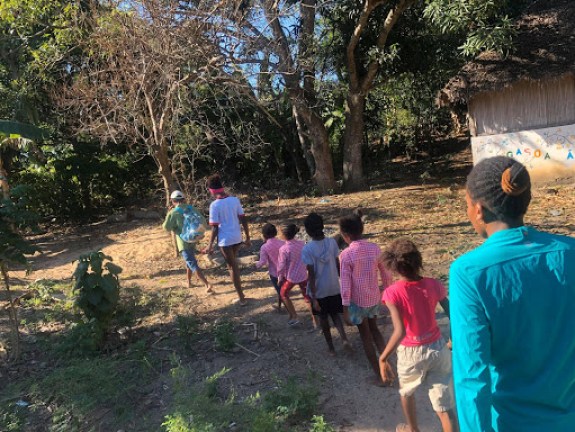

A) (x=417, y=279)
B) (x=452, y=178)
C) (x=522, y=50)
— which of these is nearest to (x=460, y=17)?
(x=522, y=50)

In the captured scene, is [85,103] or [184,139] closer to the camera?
[85,103]

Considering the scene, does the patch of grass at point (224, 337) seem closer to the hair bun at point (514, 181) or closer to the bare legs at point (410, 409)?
the bare legs at point (410, 409)

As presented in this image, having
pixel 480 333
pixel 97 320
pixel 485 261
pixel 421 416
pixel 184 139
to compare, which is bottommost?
pixel 421 416

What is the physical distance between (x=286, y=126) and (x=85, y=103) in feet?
27.6

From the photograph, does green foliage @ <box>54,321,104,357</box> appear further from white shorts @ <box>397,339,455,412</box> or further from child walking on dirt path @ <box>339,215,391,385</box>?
white shorts @ <box>397,339,455,412</box>

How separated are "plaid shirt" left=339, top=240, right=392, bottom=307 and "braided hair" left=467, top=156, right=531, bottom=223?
2.21m

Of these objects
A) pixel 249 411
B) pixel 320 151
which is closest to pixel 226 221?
pixel 249 411

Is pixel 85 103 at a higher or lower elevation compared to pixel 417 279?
higher

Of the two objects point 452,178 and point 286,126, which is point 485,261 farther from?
point 286,126

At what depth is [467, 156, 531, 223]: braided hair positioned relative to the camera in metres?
1.49

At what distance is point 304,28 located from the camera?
12.0m

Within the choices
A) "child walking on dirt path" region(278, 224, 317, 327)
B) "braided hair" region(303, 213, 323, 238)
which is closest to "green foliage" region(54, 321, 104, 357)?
→ "child walking on dirt path" region(278, 224, 317, 327)

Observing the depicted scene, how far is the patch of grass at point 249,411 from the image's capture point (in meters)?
3.20


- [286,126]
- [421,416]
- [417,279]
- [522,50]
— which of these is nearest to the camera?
[417,279]
